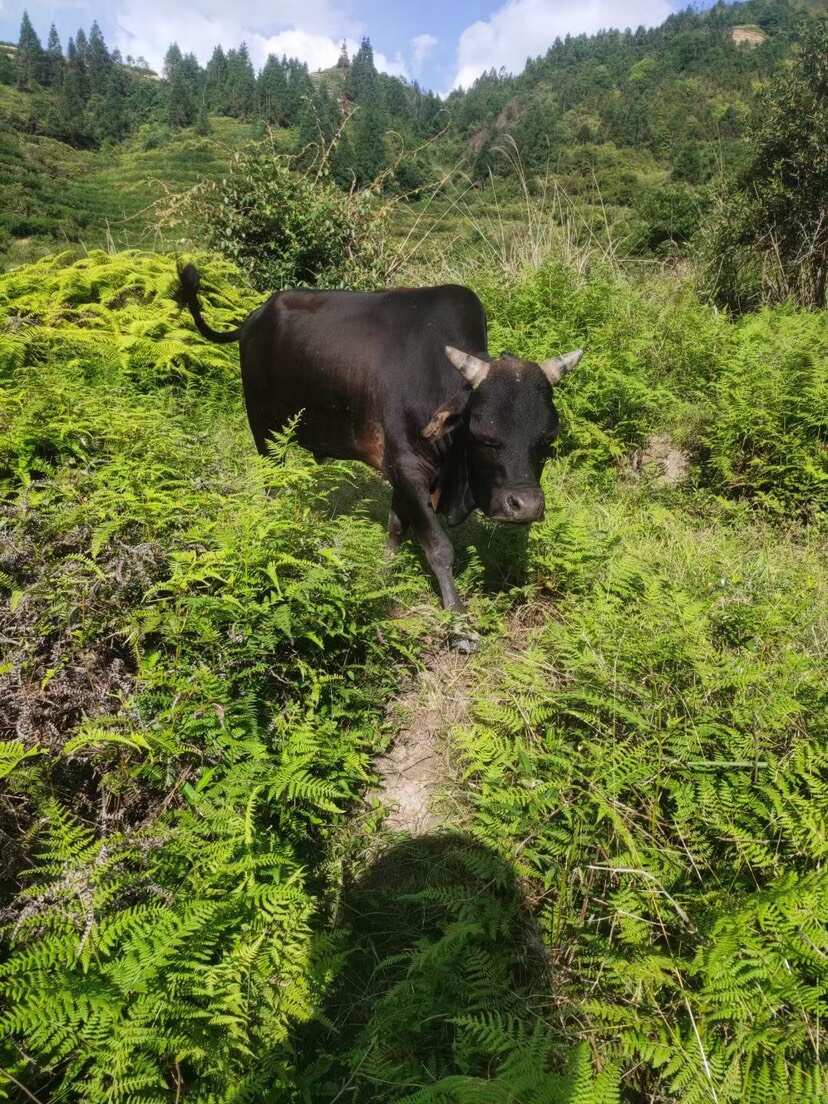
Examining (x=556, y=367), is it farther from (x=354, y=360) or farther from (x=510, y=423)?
(x=354, y=360)

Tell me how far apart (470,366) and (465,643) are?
5.00 ft

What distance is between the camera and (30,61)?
105500 mm

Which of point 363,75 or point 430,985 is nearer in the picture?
point 430,985

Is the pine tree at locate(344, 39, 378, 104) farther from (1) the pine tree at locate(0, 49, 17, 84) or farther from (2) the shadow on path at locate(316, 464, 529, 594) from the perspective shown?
(2) the shadow on path at locate(316, 464, 529, 594)

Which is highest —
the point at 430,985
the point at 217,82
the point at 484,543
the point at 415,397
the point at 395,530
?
the point at 217,82

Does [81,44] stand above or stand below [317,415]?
above

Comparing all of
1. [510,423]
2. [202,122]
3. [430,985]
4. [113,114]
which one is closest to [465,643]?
[510,423]

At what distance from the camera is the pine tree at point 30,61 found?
3994 inches

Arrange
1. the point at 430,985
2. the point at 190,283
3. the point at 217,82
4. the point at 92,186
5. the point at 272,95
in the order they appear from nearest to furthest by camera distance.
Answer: the point at 430,985 → the point at 190,283 → the point at 92,186 → the point at 272,95 → the point at 217,82

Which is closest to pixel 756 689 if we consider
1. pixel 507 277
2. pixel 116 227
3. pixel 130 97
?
pixel 507 277

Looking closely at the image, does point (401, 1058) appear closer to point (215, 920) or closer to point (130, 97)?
point (215, 920)

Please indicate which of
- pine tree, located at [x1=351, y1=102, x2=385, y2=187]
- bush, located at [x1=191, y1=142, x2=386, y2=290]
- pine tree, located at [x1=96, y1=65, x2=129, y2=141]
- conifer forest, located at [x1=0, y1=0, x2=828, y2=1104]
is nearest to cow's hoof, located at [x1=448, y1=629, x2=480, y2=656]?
conifer forest, located at [x1=0, y1=0, x2=828, y2=1104]

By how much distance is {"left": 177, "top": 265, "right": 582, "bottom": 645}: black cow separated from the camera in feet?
10.4

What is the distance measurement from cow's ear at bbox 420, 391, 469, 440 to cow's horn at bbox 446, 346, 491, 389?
102mm
